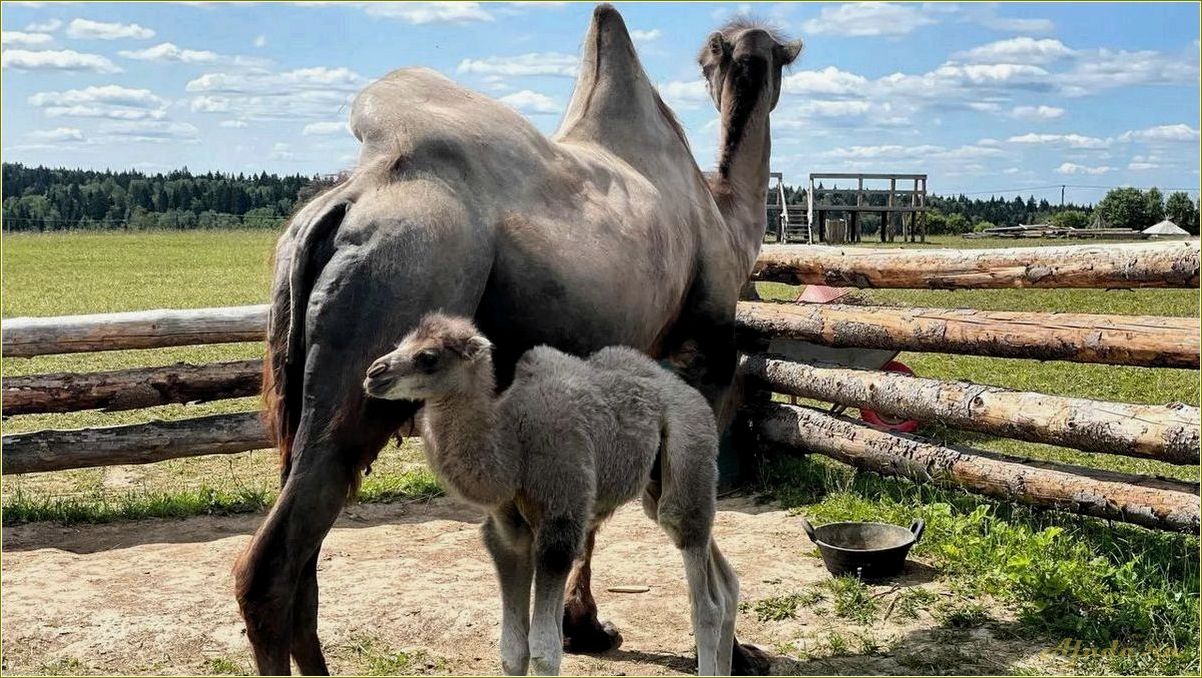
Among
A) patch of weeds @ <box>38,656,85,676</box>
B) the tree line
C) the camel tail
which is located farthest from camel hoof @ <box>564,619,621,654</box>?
the tree line

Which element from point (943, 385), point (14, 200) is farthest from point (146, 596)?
point (14, 200)

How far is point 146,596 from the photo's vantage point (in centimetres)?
646

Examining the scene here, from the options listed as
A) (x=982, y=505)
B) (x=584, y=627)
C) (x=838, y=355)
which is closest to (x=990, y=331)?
(x=982, y=505)

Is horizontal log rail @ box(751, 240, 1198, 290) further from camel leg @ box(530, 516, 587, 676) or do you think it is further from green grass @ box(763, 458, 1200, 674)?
camel leg @ box(530, 516, 587, 676)

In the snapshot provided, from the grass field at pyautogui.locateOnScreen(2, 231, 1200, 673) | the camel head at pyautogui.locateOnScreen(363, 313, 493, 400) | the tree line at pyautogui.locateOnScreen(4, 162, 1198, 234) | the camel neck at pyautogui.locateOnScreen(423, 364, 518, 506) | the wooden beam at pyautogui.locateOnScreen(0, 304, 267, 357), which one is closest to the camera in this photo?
the camel head at pyautogui.locateOnScreen(363, 313, 493, 400)

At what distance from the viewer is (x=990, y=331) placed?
23.7 feet

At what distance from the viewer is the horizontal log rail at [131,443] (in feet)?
26.7

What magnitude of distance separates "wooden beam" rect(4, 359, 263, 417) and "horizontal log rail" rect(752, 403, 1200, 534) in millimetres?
3964

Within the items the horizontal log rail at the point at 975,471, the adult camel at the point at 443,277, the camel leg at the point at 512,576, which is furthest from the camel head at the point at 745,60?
the camel leg at the point at 512,576

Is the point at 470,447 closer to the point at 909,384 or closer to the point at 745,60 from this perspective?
the point at 745,60

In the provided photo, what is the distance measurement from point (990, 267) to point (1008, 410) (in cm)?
112

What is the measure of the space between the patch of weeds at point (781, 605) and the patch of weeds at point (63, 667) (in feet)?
10.8

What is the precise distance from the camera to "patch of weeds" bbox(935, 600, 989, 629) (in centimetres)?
A: 589

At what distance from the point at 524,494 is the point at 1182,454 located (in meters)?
→ 3.62
